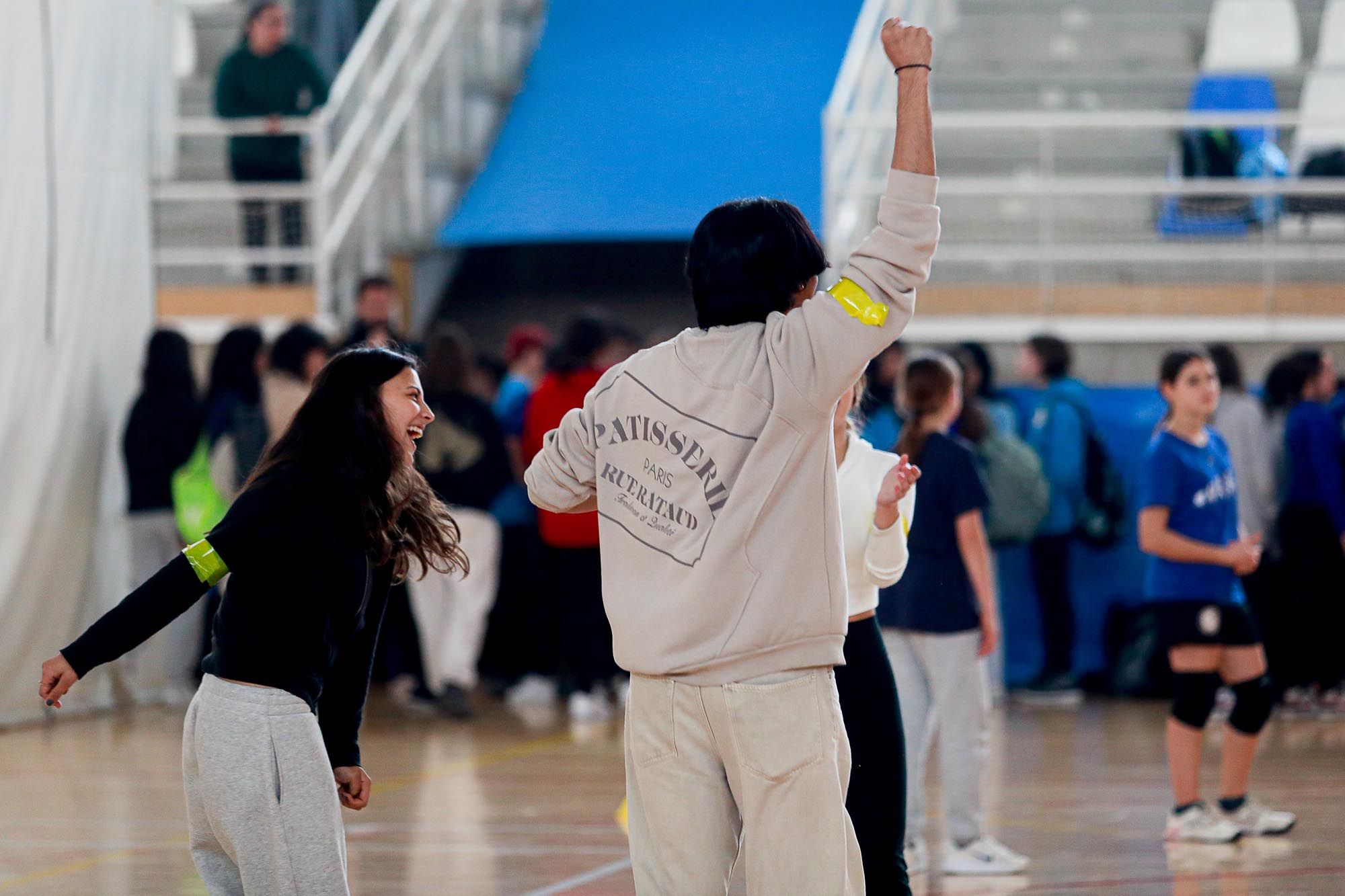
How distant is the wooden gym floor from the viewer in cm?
590

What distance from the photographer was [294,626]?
3.72 meters

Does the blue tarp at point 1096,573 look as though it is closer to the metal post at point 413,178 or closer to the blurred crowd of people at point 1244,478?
the blurred crowd of people at point 1244,478

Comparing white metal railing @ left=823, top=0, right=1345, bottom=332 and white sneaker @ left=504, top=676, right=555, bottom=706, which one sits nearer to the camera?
white sneaker @ left=504, top=676, right=555, bottom=706

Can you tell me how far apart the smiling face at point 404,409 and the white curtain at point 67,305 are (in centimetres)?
616

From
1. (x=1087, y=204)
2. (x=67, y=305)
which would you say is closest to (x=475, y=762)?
(x=67, y=305)

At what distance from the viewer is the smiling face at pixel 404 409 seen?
391 centimetres

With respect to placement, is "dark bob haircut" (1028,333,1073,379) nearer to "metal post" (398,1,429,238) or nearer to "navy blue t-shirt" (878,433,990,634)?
"navy blue t-shirt" (878,433,990,634)

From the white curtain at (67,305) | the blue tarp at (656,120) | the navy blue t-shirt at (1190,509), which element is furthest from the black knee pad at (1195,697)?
the blue tarp at (656,120)

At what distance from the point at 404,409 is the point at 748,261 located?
41.3 inches

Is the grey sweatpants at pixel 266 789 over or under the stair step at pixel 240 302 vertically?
over

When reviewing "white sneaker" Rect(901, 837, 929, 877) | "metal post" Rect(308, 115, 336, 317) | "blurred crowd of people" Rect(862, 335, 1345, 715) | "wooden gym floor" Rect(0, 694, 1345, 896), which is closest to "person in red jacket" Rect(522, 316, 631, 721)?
"wooden gym floor" Rect(0, 694, 1345, 896)

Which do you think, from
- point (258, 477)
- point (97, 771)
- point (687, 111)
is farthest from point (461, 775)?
point (687, 111)

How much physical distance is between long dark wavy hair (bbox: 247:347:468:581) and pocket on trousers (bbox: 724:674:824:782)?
0.98 meters

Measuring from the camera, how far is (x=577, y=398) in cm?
974
